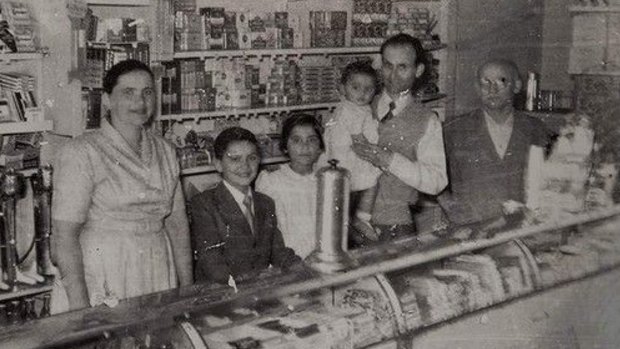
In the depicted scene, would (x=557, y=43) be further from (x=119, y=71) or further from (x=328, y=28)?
(x=119, y=71)

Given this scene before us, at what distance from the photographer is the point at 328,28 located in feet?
19.5

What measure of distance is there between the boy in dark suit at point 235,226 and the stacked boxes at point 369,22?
10.0ft

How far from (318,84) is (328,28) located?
1.37 feet

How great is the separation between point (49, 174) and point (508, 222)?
2.47 metres

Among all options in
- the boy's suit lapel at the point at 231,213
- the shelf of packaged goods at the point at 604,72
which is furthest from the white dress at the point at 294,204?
the shelf of packaged goods at the point at 604,72

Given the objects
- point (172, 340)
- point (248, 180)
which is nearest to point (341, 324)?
point (172, 340)

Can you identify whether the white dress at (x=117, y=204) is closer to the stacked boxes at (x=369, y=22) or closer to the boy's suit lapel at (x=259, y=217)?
the boy's suit lapel at (x=259, y=217)

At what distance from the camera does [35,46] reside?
429cm

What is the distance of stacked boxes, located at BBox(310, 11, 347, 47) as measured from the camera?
588 centimetres

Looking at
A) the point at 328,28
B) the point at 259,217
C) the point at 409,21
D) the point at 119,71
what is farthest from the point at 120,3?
the point at 409,21

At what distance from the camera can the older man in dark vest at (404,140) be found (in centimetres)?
314

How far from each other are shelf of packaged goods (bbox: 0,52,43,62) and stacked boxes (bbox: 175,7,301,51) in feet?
3.40

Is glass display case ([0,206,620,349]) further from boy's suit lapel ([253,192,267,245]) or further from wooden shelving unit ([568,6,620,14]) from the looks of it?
wooden shelving unit ([568,6,620,14])

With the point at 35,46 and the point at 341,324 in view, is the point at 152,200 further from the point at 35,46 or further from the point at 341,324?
the point at 35,46
